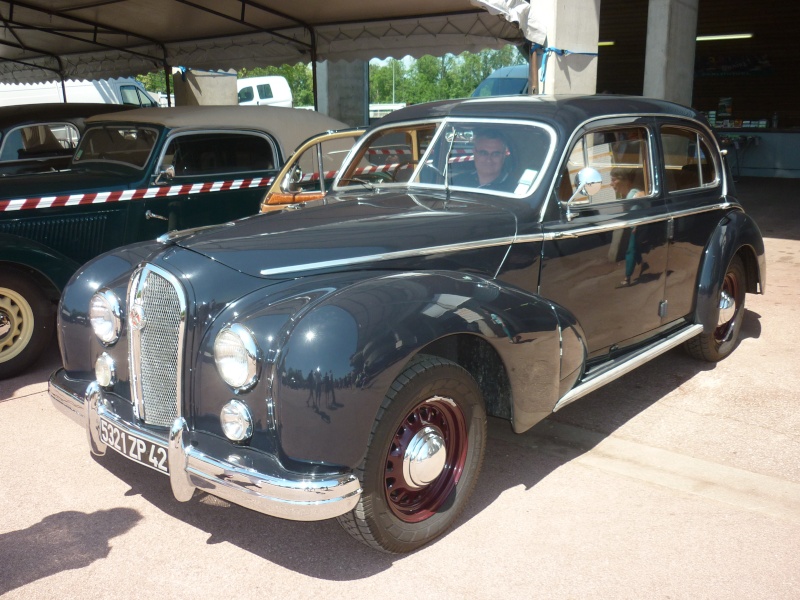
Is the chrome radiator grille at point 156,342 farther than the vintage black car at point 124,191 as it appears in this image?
No

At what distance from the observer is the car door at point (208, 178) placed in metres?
6.17

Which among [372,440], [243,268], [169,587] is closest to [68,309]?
[243,268]

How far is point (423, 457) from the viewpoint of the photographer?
3039 millimetres

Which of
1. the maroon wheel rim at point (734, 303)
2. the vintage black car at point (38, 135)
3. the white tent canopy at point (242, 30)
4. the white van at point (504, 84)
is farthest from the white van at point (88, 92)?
the maroon wheel rim at point (734, 303)

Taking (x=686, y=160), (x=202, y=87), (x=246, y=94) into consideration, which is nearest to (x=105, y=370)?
(x=686, y=160)

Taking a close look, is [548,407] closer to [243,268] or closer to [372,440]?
[372,440]

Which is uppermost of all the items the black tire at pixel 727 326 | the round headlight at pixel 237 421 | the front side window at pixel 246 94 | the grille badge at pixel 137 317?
the front side window at pixel 246 94

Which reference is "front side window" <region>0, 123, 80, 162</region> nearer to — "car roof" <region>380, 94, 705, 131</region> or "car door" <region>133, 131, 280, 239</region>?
"car door" <region>133, 131, 280, 239</region>

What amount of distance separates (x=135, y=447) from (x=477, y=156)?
7.19ft

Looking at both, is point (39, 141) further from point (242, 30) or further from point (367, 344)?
point (367, 344)

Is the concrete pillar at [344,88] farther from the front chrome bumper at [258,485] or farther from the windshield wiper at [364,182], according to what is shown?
the front chrome bumper at [258,485]

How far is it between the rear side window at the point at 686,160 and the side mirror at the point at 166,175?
147 inches

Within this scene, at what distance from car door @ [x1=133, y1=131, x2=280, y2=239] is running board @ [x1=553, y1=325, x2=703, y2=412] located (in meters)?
3.66

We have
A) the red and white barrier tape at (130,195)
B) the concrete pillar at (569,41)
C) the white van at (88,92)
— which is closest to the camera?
the red and white barrier tape at (130,195)
